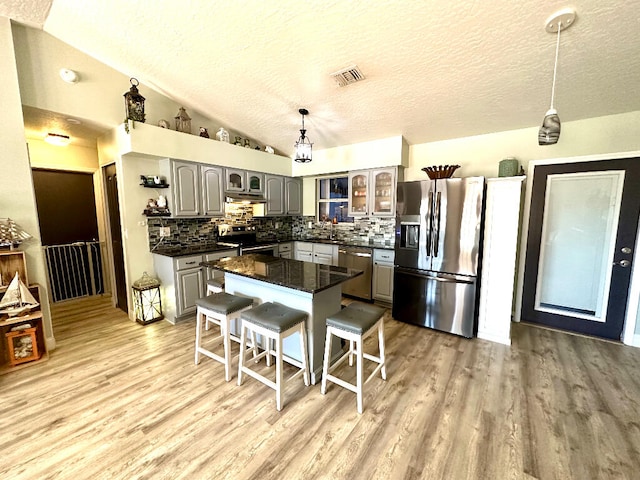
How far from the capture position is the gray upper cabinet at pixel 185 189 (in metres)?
3.58

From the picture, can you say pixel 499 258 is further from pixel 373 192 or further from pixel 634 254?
pixel 373 192

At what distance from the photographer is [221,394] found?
2.15m

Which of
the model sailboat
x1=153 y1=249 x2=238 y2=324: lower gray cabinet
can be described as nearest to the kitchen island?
x1=153 y1=249 x2=238 y2=324: lower gray cabinet

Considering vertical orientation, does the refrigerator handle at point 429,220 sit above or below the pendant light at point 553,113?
below

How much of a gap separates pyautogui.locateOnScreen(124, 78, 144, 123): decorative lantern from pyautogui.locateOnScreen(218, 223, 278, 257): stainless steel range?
6.10ft

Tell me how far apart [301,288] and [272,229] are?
352 centimetres

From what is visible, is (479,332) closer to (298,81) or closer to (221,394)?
(221,394)

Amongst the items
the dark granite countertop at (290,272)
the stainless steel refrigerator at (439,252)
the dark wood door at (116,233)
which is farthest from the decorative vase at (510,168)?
the dark wood door at (116,233)

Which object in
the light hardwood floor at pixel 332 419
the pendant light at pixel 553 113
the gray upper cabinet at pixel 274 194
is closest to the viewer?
the light hardwood floor at pixel 332 419

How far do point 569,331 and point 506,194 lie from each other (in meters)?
1.97

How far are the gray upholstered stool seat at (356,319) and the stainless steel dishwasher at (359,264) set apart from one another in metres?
1.90

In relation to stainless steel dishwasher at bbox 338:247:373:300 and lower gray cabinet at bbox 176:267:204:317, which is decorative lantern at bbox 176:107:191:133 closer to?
lower gray cabinet at bbox 176:267:204:317

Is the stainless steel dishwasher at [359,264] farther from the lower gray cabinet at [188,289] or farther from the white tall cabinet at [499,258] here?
the lower gray cabinet at [188,289]

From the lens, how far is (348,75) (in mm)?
2641
